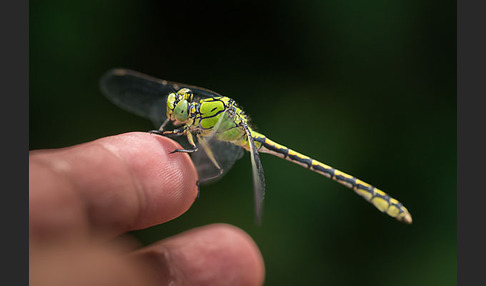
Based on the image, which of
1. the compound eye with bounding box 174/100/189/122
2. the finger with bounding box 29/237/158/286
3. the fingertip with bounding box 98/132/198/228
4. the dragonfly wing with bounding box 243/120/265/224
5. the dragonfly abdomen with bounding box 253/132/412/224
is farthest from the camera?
the dragonfly abdomen with bounding box 253/132/412/224

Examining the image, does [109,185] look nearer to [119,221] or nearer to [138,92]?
[119,221]

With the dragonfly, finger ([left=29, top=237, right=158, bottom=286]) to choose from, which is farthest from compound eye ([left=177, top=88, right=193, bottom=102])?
finger ([left=29, top=237, right=158, bottom=286])

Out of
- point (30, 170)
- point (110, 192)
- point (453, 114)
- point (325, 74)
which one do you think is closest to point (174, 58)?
point (325, 74)

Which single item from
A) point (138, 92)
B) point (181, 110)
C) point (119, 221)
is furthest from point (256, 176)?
point (138, 92)

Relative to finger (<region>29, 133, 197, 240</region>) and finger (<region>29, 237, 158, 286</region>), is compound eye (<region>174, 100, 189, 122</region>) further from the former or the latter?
finger (<region>29, 237, 158, 286</region>)

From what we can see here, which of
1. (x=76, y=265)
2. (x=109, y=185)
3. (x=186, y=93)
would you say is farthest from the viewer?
(x=186, y=93)
